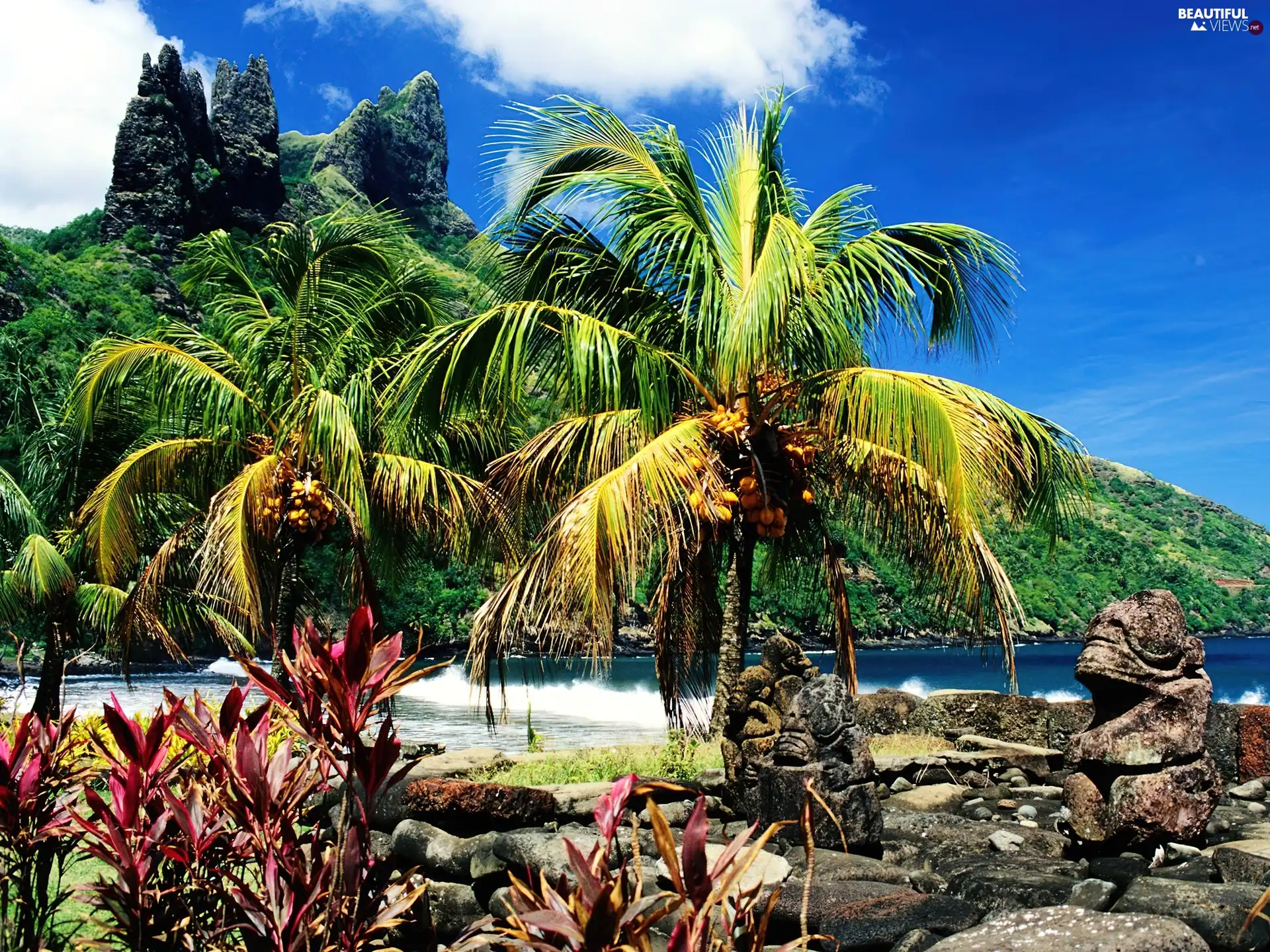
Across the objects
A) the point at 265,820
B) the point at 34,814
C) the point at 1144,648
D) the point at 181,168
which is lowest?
the point at 34,814

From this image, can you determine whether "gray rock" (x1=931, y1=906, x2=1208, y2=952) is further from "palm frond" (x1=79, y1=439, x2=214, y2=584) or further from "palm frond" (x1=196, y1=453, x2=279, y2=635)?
"palm frond" (x1=79, y1=439, x2=214, y2=584)

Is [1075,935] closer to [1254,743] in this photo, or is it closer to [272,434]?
[1254,743]

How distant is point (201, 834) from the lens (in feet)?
9.90

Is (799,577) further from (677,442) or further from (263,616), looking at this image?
A: (263,616)

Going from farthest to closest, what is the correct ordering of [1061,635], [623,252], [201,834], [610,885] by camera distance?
[1061,635]
[623,252]
[201,834]
[610,885]

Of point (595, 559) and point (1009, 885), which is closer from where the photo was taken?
point (1009, 885)

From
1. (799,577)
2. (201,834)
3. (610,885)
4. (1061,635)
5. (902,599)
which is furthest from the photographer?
(1061,635)

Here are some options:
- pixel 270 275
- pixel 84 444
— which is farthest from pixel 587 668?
pixel 84 444

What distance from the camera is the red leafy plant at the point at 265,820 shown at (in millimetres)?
2729

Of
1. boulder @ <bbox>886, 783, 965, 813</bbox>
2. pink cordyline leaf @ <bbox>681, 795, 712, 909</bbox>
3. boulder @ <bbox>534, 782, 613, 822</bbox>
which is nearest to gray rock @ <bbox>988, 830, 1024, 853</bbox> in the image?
boulder @ <bbox>886, 783, 965, 813</bbox>

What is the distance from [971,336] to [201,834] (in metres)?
7.57

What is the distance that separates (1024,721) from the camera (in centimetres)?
1008

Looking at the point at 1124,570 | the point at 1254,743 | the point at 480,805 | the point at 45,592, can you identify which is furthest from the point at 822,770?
Result: the point at 1124,570

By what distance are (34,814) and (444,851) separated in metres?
2.58
